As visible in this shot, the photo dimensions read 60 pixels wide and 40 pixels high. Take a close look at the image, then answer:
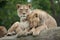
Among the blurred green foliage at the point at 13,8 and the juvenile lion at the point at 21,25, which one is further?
the blurred green foliage at the point at 13,8

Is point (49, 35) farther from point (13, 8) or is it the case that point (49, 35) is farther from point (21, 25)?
point (13, 8)

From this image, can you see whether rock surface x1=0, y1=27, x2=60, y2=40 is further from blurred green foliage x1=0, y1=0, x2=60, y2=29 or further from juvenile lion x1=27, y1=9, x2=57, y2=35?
blurred green foliage x1=0, y1=0, x2=60, y2=29

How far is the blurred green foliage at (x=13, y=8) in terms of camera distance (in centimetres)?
1760

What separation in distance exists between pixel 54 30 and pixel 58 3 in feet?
31.4

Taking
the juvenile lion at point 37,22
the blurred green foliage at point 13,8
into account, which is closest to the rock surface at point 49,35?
the juvenile lion at point 37,22

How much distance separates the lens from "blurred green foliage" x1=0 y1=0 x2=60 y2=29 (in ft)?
57.8

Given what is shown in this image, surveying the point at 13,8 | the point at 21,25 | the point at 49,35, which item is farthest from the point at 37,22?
the point at 13,8

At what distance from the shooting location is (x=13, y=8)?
61.6 feet

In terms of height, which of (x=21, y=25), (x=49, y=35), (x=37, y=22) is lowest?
(x=49, y=35)

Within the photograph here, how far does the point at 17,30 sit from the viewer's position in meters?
10.4

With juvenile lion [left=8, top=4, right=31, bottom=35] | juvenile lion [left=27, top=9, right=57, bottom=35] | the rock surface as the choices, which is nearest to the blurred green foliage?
juvenile lion [left=8, top=4, right=31, bottom=35]

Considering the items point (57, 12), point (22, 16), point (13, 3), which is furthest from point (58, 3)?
point (22, 16)

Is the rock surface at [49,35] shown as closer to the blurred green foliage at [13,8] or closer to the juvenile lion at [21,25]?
the juvenile lion at [21,25]

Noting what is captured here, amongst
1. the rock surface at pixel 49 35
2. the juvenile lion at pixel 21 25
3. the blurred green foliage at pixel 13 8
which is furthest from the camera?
the blurred green foliage at pixel 13 8
